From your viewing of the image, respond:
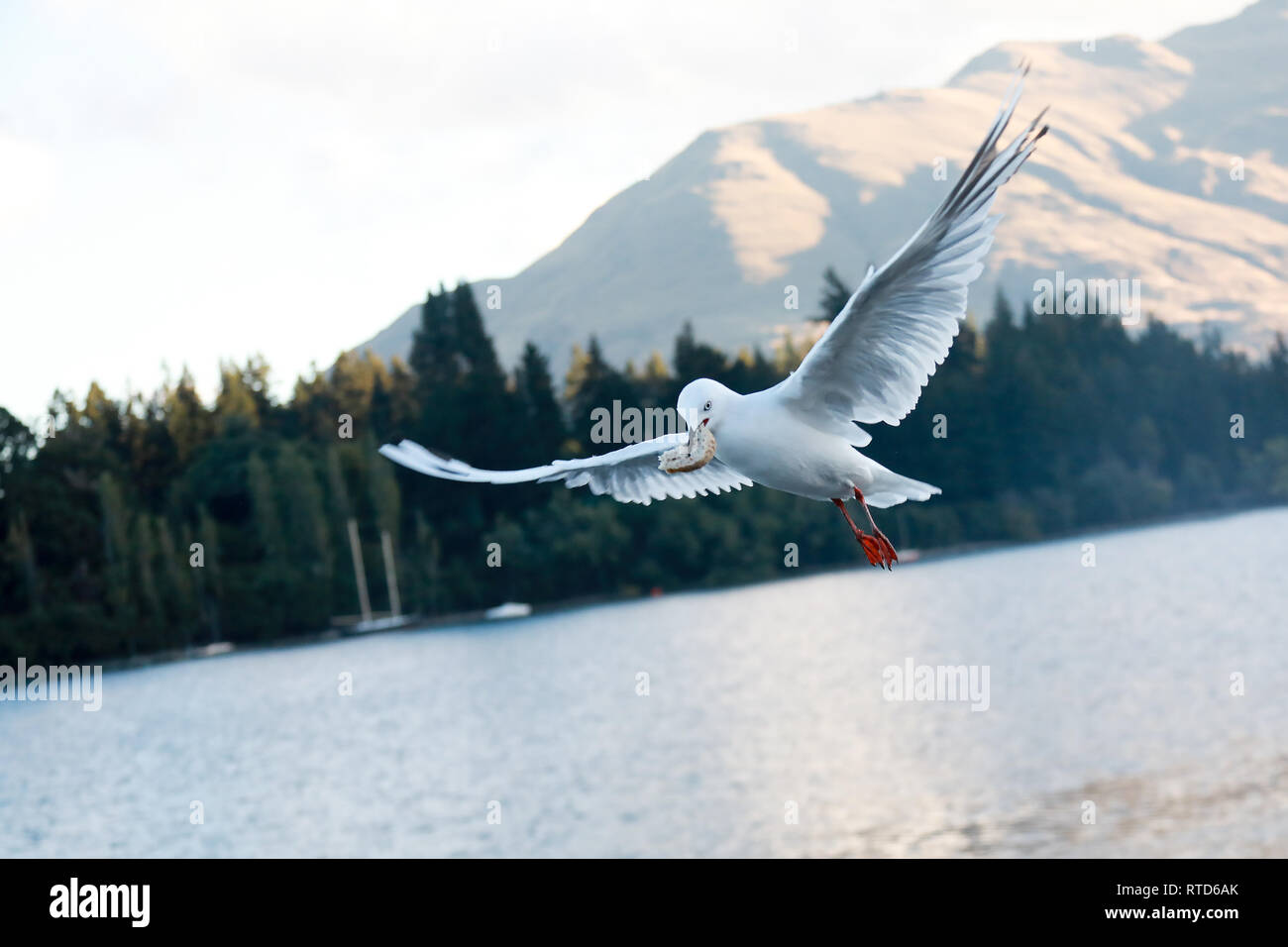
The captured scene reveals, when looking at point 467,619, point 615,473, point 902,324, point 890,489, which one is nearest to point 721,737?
point 467,619

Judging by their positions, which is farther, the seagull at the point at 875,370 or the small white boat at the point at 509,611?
the small white boat at the point at 509,611

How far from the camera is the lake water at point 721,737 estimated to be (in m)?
47.4

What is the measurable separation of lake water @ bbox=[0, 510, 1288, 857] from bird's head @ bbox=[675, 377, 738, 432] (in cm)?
3927

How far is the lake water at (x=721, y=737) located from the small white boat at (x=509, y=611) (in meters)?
0.93

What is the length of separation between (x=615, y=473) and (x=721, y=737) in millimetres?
56790

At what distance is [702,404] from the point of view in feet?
12.6

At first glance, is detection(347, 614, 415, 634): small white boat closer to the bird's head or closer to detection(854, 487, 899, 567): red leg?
detection(854, 487, 899, 567): red leg

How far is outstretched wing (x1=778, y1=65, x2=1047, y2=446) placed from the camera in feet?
14.9

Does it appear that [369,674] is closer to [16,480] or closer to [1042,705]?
[16,480]

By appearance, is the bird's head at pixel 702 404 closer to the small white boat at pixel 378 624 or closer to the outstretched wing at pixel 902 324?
the outstretched wing at pixel 902 324

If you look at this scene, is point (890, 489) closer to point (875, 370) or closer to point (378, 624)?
point (875, 370)

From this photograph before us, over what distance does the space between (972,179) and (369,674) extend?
8149 cm

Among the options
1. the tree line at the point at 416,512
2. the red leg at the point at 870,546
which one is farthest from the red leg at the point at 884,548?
the tree line at the point at 416,512
